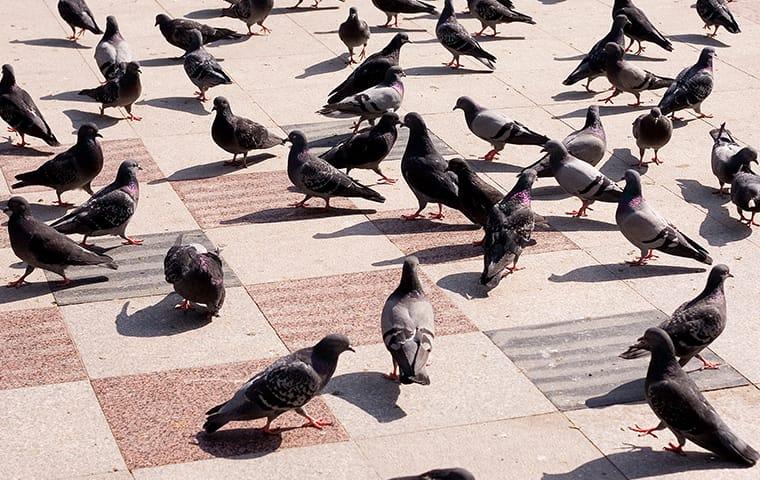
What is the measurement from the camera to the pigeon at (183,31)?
16594mm

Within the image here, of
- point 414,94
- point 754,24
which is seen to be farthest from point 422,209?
point 754,24

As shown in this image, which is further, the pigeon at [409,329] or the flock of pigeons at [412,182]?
the pigeon at [409,329]

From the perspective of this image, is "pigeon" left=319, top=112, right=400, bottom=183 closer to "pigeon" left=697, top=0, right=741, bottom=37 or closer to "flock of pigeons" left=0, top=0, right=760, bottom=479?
"flock of pigeons" left=0, top=0, right=760, bottom=479

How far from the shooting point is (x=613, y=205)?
41.2ft

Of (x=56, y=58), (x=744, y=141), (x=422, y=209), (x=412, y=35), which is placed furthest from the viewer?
(x=412, y=35)

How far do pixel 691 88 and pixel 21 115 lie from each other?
713cm

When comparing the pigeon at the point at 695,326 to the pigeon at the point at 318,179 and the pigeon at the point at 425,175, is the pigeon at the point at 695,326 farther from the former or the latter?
the pigeon at the point at 318,179

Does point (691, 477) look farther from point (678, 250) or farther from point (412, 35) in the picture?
point (412, 35)

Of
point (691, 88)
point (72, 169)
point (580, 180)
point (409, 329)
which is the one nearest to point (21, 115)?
point (72, 169)

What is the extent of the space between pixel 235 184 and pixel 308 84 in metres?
3.28

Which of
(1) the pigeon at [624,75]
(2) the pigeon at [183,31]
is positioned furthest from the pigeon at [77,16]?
(1) the pigeon at [624,75]

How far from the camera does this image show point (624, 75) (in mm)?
15148

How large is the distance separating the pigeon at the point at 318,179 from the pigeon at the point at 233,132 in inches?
42.3

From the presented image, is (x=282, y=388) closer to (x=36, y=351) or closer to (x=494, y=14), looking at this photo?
(x=36, y=351)
